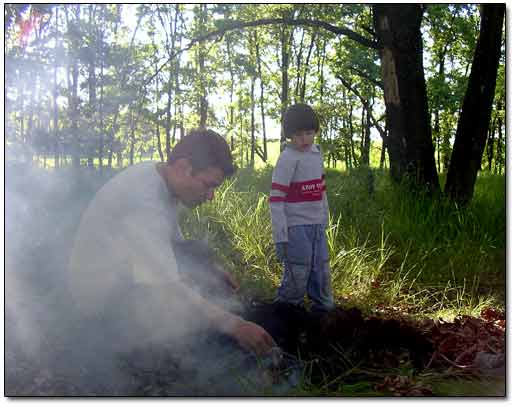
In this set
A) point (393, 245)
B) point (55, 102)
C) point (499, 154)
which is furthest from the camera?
point (393, 245)

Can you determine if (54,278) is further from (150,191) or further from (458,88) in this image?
(458,88)

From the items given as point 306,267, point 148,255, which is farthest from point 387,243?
point 148,255

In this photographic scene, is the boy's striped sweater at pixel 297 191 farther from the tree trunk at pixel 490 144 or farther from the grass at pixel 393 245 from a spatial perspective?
the tree trunk at pixel 490 144

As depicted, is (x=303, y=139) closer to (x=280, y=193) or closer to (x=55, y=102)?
(x=280, y=193)

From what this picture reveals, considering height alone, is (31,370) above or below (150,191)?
below

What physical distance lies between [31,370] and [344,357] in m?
1.32

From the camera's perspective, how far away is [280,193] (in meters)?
2.63

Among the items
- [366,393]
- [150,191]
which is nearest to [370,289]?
[366,393]

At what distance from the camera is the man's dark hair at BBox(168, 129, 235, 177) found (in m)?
2.08

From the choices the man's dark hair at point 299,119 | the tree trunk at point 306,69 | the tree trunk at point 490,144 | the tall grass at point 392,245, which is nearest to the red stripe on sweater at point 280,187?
the tall grass at point 392,245

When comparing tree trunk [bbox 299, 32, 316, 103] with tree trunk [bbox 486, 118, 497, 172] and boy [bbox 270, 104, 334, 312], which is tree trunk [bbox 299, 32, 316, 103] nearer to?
boy [bbox 270, 104, 334, 312]

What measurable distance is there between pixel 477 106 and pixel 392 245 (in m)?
0.93

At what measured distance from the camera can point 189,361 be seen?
2.16 metres

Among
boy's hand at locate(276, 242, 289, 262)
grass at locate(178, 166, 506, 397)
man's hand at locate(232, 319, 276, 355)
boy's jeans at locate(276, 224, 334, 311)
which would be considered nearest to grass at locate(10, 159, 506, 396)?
grass at locate(178, 166, 506, 397)
